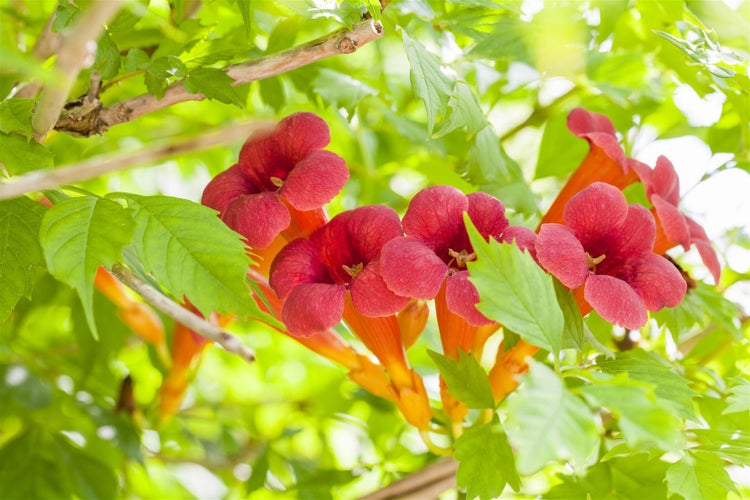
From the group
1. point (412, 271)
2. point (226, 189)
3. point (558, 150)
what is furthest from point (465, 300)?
point (558, 150)

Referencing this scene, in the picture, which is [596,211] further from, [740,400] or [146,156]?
[146,156]

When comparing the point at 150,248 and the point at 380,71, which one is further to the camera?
the point at 380,71

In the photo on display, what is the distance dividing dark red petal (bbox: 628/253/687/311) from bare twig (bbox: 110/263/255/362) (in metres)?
0.51

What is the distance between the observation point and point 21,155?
983 mm

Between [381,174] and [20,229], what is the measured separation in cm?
97

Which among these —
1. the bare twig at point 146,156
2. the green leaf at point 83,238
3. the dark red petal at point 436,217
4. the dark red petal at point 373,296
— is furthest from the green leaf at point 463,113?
the bare twig at point 146,156

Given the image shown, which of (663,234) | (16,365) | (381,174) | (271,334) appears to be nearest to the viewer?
(663,234)

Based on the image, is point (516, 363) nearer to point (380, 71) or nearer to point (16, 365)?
point (380, 71)

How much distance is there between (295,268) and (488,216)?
0.26 m

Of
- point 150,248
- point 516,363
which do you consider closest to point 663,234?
point 516,363

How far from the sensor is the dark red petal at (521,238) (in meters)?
0.97

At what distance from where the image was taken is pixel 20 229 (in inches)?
40.3

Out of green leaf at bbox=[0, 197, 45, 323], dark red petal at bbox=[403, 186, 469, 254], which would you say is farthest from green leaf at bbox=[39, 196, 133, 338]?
dark red petal at bbox=[403, 186, 469, 254]

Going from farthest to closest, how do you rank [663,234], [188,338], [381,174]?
[381,174]
[188,338]
[663,234]
